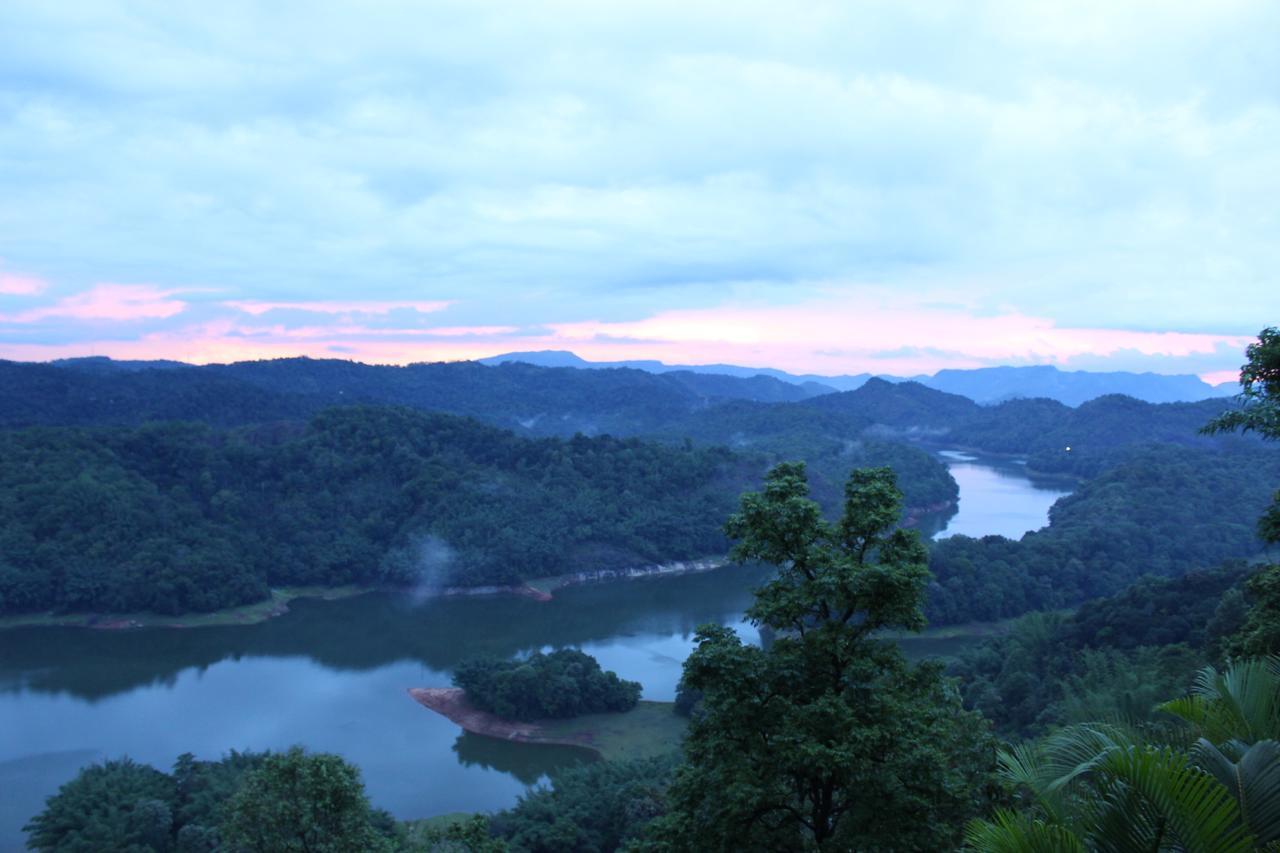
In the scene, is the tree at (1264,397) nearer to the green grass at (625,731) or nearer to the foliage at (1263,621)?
the foliage at (1263,621)

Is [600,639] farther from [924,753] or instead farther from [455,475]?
[924,753]

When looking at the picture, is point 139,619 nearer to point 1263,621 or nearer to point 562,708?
point 562,708

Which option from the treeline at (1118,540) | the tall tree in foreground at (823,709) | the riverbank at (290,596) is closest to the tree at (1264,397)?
the tall tree in foreground at (823,709)

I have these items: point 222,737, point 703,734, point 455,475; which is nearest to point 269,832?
point 703,734

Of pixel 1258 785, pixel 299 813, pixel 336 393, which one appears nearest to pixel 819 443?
pixel 336 393

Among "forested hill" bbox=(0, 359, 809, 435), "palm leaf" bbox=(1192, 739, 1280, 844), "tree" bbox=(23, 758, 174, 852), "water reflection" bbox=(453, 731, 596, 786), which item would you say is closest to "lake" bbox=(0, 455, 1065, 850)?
"water reflection" bbox=(453, 731, 596, 786)

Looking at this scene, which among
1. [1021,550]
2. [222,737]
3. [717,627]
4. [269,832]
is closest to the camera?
[717,627]

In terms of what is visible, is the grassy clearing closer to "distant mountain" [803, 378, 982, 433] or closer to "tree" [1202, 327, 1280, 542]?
"tree" [1202, 327, 1280, 542]
